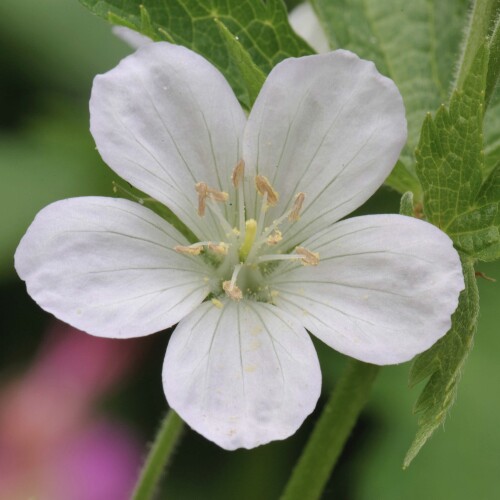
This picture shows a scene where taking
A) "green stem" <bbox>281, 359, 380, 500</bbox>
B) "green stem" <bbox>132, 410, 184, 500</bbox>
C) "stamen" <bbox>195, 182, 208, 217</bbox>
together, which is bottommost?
"green stem" <bbox>281, 359, 380, 500</bbox>

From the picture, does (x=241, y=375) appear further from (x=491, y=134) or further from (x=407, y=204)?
(x=491, y=134)

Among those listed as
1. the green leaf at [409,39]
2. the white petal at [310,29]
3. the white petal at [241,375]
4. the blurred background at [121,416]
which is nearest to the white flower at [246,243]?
the white petal at [241,375]

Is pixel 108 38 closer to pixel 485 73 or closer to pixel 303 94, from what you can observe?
pixel 303 94

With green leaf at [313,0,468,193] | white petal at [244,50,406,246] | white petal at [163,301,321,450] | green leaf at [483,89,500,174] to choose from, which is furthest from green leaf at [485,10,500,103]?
white petal at [163,301,321,450]

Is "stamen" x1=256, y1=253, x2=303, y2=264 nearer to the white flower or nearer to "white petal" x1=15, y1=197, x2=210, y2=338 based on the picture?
the white flower

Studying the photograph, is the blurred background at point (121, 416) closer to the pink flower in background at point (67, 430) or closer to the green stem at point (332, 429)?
the pink flower in background at point (67, 430)

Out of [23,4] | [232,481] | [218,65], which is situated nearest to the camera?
[218,65]

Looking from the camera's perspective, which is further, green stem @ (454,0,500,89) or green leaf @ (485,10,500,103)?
green stem @ (454,0,500,89)

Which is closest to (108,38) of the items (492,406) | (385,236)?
(492,406)

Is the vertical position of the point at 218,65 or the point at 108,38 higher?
the point at 218,65
